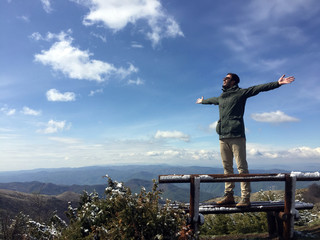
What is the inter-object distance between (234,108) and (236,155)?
4.48ft

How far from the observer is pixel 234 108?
278 inches

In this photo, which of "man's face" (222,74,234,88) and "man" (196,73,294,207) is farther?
"man's face" (222,74,234,88)

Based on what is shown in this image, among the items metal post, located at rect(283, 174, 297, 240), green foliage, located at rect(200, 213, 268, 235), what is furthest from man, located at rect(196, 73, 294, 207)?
green foliage, located at rect(200, 213, 268, 235)

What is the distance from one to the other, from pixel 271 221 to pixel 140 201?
494 cm

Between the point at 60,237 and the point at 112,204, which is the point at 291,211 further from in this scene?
the point at 60,237

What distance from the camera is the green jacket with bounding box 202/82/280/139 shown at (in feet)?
22.3

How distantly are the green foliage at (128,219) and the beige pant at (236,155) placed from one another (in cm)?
280

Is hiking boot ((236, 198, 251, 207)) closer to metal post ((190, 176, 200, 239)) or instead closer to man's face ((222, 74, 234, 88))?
metal post ((190, 176, 200, 239))

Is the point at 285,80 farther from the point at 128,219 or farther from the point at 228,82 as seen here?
the point at 128,219

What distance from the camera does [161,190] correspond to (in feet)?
15.7

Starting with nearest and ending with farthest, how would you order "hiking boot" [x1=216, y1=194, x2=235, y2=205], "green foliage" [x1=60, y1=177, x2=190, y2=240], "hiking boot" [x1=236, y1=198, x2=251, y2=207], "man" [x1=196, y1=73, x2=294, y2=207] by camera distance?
1. "green foliage" [x1=60, y1=177, x2=190, y2=240]
2. "hiking boot" [x1=236, y1=198, x2=251, y2=207]
3. "man" [x1=196, y1=73, x2=294, y2=207]
4. "hiking boot" [x1=216, y1=194, x2=235, y2=205]

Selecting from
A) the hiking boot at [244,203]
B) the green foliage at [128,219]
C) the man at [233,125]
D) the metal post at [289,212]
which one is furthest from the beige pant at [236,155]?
the green foliage at [128,219]

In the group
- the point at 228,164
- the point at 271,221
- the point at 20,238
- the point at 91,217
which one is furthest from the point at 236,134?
the point at 20,238

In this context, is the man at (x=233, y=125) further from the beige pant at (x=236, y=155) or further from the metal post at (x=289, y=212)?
the metal post at (x=289, y=212)
